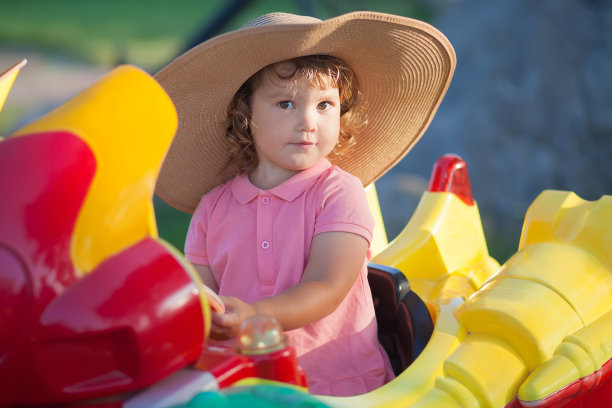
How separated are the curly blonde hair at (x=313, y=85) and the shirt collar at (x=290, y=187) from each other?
84mm

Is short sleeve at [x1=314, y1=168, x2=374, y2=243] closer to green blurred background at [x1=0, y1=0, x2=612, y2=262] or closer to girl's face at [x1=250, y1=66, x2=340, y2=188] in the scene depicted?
girl's face at [x1=250, y1=66, x2=340, y2=188]

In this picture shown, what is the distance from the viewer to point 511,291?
51.6 inches

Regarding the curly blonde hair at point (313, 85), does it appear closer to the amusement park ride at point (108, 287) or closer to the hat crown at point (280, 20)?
the hat crown at point (280, 20)

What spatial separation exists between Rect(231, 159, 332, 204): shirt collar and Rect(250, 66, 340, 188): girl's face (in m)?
0.02

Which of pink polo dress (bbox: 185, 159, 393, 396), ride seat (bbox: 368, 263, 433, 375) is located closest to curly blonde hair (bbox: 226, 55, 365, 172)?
pink polo dress (bbox: 185, 159, 393, 396)

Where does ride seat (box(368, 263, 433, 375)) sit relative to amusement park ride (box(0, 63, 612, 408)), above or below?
below

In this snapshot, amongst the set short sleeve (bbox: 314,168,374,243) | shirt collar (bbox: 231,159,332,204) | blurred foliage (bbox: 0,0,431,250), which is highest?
blurred foliage (bbox: 0,0,431,250)

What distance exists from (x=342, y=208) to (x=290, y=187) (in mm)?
119

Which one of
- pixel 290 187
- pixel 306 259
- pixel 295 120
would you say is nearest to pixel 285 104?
pixel 295 120

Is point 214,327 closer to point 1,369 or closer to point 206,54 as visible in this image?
point 1,369

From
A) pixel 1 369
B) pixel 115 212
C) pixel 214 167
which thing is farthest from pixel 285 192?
pixel 1 369

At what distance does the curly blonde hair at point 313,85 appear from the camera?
1.38 metres

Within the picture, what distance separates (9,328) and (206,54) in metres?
0.67

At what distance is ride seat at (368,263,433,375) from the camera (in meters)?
1.42
